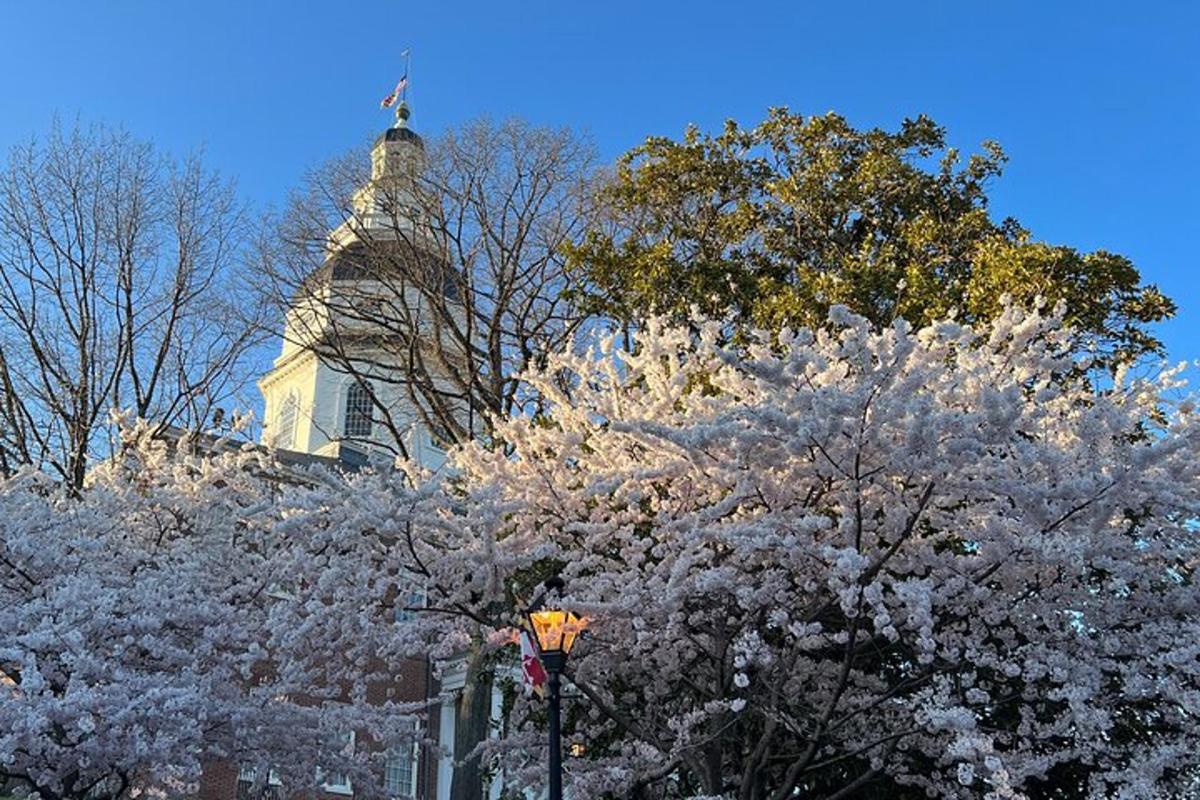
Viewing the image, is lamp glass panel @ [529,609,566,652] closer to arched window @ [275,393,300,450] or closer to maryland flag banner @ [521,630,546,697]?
maryland flag banner @ [521,630,546,697]

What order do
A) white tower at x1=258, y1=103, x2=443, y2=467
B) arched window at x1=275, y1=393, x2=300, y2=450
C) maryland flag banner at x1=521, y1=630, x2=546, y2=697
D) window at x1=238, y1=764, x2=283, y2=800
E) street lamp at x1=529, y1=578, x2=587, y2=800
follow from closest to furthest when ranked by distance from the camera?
street lamp at x1=529, y1=578, x2=587, y2=800 < maryland flag banner at x1=521, y1=630, x2=546, y2=697 < window at x1=238, y1=764, x2=283, y2=800 < white tower at x1=258, y1=103, x2=443, y2=467 < arched window at x1=275, y1=393, x2=300, y2=450

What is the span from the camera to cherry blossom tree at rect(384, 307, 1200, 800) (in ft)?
28.3

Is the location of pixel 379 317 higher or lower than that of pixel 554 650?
higher

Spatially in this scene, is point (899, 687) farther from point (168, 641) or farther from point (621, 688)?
point (168, 641)

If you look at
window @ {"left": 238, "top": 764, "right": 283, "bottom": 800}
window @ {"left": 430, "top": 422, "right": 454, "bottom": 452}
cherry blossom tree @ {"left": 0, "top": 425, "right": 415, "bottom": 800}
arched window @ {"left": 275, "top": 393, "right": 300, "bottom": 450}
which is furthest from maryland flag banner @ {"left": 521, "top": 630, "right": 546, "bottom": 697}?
arched window @ {"left": 275, "top": 393, "right": 300, "bottom": 450}

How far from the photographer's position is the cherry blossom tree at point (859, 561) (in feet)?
28.3

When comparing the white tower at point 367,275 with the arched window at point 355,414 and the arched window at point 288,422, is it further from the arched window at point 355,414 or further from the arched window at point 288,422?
the arched window at point 288,422

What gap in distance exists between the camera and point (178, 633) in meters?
11.6

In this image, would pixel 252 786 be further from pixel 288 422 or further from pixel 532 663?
pixel 288 422

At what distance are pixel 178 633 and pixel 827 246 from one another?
30.3 ft

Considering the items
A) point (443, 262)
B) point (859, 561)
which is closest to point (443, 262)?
point (443, 262)

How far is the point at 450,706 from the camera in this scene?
24281mm

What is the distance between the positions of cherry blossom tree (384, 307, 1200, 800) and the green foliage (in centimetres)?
192

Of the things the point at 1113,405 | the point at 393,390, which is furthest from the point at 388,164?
the point at 1113,405
